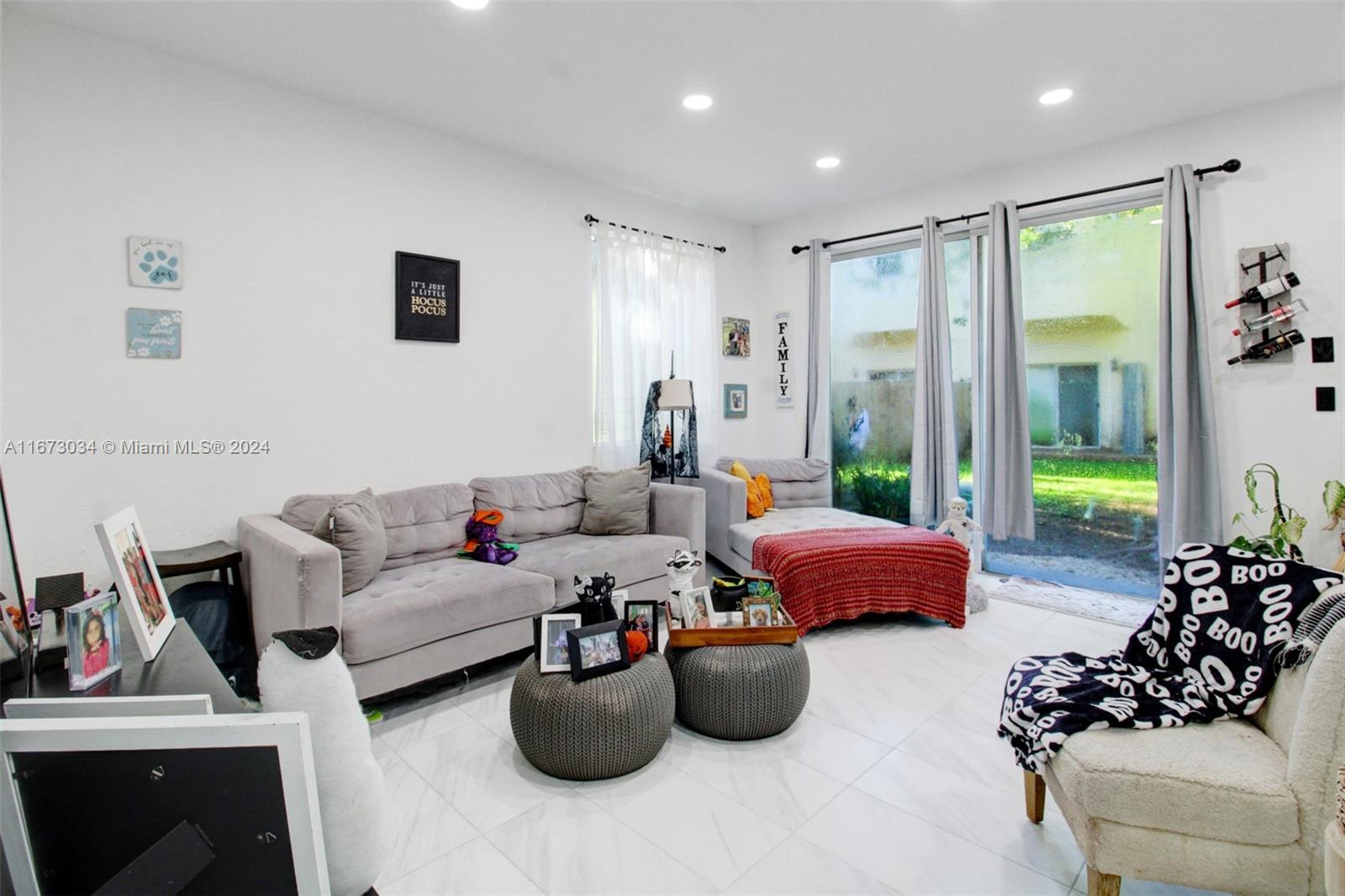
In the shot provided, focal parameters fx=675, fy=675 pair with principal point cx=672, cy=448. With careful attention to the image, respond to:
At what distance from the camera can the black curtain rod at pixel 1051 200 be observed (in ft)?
11.4

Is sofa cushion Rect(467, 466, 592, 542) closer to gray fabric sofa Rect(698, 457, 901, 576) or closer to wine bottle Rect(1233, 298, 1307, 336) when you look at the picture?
gray fabric sofa Rect(698, 457, 901, 576)

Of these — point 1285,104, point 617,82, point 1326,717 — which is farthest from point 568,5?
point 1285,104

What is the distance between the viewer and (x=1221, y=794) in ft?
4.58

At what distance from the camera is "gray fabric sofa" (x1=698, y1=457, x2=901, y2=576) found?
3.95 metres

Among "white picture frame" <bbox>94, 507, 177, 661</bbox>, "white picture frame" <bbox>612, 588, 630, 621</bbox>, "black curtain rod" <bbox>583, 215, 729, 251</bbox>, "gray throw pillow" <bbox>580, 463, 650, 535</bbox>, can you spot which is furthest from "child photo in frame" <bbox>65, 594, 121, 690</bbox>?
"black curtain rod" <bbox>583, 215, 729, 251</bbox>

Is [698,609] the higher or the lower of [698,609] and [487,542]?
the lower

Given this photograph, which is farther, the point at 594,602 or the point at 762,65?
→ the point at 762,65

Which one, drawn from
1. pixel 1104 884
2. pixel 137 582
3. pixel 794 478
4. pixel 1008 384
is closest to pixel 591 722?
pixel 137 582

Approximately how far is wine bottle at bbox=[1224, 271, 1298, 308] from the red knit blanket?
189 cm

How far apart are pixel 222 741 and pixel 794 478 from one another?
4262 millimetres

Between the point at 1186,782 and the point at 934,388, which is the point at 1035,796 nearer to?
the point at 1186,782

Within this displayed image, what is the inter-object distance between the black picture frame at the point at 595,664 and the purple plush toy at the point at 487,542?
3.79 feet

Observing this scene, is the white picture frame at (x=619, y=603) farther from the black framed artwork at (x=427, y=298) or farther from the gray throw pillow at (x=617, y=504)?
the black framed artwork at (x=427, y=298)

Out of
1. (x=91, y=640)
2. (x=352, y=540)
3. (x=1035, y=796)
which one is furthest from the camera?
(x=352, y=540)
